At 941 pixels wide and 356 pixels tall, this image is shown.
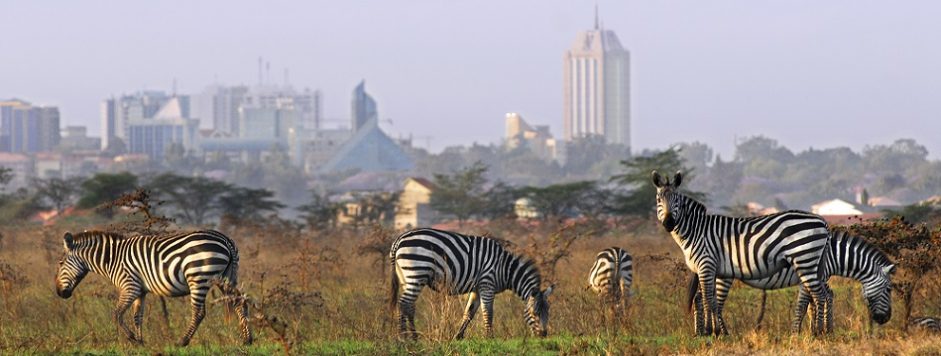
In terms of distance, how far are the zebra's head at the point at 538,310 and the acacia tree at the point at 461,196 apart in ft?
159

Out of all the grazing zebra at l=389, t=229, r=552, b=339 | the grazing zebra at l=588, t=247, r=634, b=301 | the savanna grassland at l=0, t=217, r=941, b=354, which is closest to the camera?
the savanna grassland at l=0, t=217, r=941, b=354

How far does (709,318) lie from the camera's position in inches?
556

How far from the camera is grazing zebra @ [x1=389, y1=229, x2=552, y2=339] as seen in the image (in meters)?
14.9

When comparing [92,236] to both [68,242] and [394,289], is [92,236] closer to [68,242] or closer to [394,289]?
[68,242]

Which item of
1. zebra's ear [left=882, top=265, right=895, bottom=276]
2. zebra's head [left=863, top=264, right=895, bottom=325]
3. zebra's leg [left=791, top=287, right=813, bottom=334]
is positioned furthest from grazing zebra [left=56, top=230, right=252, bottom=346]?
zebra's ear [left=882, top=265, right=895, bottom=276]

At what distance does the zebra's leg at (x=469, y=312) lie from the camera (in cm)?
1467

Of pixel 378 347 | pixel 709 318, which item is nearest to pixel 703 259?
pixel 709 318

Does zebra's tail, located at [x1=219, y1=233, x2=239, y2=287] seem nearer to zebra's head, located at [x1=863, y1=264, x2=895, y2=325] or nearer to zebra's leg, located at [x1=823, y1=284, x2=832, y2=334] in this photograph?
zebra's leg, located at [x1=823, y1=284, x2=832, y2=334]

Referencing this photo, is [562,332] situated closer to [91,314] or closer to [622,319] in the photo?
[622,319]

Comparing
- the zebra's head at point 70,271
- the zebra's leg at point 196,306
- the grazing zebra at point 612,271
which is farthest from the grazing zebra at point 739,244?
the zebra's head at point 70,271

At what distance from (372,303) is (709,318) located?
Answer: 591 centimetres

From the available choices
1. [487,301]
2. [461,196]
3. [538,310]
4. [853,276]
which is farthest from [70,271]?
[461,196]

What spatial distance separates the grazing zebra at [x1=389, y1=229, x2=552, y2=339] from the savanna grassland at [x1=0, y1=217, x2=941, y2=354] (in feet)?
0.66

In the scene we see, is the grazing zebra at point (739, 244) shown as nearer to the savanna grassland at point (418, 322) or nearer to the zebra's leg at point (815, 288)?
the zebra's leg at point (815, 288)
